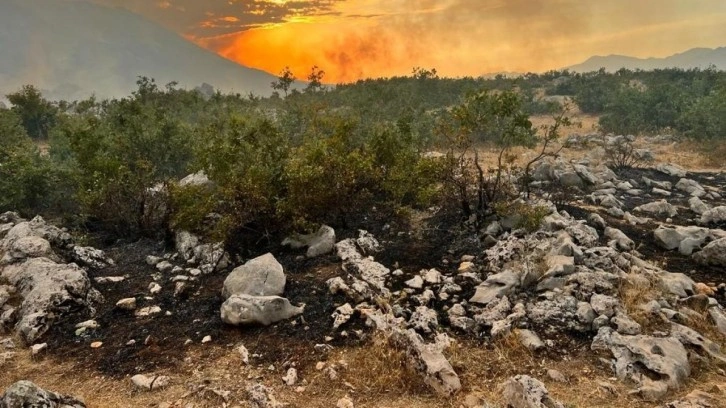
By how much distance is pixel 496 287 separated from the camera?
861cm

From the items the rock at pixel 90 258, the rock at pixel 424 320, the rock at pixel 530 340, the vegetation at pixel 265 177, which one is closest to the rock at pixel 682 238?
the vegetation at pixel 265 177

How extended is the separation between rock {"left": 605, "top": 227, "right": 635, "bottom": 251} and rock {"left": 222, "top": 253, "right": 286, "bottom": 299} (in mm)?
7678

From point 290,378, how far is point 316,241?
4.56 metres

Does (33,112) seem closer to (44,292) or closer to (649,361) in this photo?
(44,292)

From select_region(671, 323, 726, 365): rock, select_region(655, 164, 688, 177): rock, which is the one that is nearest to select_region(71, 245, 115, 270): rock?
select_region(671, 323, 726, 365): rock

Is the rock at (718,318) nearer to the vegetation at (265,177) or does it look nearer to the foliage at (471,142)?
the vegetation at (265,177)

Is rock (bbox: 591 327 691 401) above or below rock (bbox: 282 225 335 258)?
below

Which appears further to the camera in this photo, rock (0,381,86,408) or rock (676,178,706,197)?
rock (676,178,706,197)

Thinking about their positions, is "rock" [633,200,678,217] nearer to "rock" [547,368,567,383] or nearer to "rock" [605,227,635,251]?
"rock" [605,227,635,251]

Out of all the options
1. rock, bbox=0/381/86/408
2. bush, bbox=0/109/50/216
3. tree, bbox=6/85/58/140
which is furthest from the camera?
tree, bbox=6/85/58/140

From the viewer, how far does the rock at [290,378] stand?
6625 mm

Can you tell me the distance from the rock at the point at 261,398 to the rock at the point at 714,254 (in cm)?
951

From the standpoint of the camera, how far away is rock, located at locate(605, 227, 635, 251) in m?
10.3

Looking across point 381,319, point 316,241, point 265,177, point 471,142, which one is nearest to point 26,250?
point 265,177
